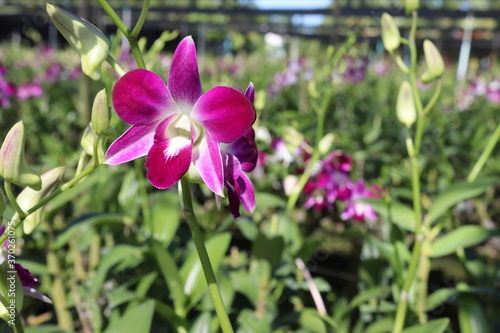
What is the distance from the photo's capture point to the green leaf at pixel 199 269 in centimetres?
96

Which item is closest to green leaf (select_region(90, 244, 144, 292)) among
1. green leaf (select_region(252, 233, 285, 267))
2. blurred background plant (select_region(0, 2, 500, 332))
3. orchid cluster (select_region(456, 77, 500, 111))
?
blurred background plant (select_region(0, 2, 500, 332))

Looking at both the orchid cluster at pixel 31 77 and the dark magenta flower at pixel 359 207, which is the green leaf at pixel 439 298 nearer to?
the dark magenta flower at pixel 359 207

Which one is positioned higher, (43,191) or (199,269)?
(43,191)

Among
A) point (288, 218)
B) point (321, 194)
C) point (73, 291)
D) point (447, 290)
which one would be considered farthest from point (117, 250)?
point (447, 290)

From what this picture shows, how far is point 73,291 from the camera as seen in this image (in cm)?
117

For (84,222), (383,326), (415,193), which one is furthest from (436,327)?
(84,222)

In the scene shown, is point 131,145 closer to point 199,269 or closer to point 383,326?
point 199,269

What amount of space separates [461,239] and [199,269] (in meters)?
0.47

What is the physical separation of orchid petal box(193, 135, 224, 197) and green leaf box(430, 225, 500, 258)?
1.93 ft

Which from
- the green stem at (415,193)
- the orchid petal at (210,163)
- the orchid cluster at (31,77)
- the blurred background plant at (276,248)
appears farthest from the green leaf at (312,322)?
the orchid cluster at (31,77)

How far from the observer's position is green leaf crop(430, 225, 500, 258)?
2.94 ft

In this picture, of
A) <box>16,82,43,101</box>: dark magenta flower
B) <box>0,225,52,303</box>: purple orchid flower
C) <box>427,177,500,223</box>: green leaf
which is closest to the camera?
<box>0,225,52,303</box>: purple orchid flower

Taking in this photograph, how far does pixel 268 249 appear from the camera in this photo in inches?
43.5

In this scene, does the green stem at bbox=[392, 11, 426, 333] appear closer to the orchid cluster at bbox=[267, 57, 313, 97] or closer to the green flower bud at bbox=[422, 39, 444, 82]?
the green flower bud at bbox=[422, 39, 444, 82]
